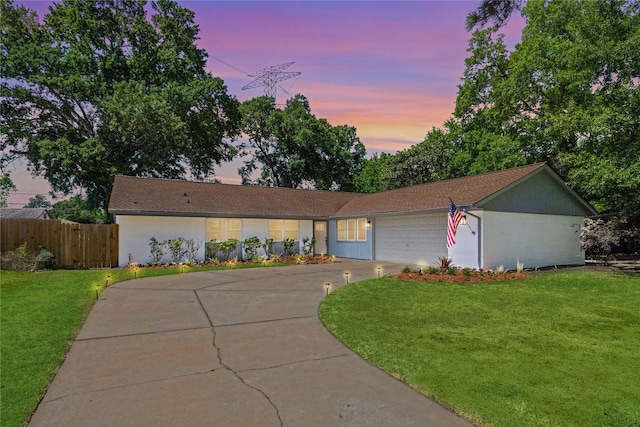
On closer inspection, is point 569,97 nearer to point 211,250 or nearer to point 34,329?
point 211,250

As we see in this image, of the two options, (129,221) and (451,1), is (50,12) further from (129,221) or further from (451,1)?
(451,1)

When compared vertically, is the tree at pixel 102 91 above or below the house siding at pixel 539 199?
above

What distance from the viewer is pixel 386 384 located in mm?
4020

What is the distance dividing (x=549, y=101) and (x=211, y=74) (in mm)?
26449

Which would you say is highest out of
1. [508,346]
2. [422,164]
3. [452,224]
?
[422,164]

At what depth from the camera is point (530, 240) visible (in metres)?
15.4

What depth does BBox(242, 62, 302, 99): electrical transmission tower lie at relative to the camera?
37.8 m

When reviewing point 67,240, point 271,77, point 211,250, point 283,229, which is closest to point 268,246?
point 283,229

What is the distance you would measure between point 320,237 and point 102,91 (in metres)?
19.1

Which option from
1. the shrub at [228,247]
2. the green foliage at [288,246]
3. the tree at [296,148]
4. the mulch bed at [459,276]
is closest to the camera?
the mulch bed at [459,276]

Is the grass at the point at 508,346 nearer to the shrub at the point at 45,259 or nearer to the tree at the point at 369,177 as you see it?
the shrub at the point at 45,259

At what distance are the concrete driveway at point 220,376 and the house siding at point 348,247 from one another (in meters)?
11.8

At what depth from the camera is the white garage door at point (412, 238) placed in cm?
1570

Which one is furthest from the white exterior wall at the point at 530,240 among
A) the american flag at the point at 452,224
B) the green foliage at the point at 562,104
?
the green foliage at the point at 562,104
